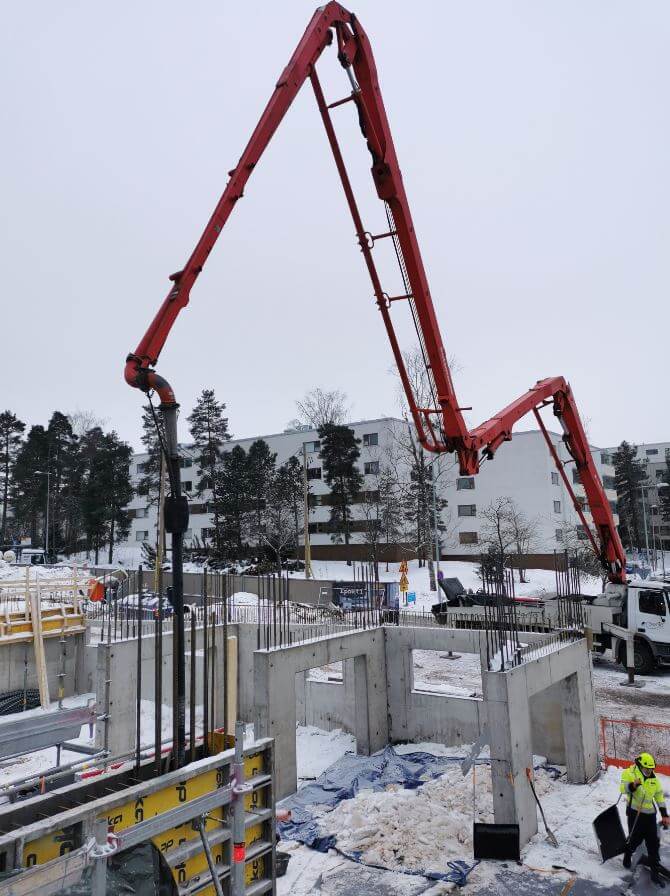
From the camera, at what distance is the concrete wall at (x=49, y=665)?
20.0 meters

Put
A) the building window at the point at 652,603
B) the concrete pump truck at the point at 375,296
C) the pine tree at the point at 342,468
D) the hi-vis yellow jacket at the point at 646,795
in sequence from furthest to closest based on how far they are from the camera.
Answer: the pine tree at the point at 342,468
the building window at the point at 652,603
the hi-vis yellow jacket at the point at 646,795
the concrete pump truck at the point at 375,296

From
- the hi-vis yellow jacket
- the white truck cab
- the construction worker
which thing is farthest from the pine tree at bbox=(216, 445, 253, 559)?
the hi-vis yellow jacket

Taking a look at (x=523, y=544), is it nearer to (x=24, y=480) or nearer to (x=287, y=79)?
(x=287, y=79)

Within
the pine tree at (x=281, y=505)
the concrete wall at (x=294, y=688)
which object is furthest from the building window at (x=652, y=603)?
the pine tree at (x=281, y=505)

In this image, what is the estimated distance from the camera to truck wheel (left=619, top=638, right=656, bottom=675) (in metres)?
19.7

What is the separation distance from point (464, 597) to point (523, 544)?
22.7 meters

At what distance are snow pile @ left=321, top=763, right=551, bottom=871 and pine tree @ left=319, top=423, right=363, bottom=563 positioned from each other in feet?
113

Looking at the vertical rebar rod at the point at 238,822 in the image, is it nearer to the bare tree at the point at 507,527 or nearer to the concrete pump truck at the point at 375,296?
the concrete pump truck at the point at 375,296

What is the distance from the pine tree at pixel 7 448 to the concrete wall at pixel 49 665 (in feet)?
140

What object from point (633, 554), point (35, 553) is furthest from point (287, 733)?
point (633, 554)

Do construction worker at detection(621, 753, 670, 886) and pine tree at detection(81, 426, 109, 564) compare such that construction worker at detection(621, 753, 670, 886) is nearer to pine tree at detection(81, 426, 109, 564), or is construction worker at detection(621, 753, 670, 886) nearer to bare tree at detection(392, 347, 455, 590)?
bare tree at detection(392, 347, 455, 590)

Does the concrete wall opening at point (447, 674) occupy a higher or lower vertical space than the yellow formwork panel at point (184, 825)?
lower

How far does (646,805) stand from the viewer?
28.0 feet

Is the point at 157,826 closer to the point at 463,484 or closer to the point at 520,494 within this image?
the point at 520,494
